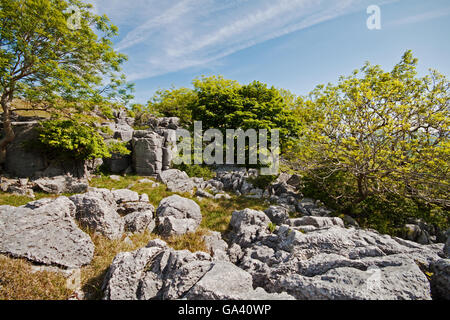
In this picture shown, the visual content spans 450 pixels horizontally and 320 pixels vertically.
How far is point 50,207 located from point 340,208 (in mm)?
13180

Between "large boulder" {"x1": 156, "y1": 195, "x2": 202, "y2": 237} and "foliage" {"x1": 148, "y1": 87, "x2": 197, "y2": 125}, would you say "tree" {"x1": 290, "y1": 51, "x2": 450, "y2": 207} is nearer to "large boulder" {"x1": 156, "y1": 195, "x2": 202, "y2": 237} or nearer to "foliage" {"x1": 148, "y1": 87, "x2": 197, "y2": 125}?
"large boulder" {"x1": 156, "y1": 195, "x2": 202, "y2": 237}

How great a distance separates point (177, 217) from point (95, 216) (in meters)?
2.87

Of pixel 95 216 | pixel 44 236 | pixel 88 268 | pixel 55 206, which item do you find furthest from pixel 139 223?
pixel 44 236

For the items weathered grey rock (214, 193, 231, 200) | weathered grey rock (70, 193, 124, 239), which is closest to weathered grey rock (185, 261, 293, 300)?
weathered grey rock (70, 193, 124, 239)

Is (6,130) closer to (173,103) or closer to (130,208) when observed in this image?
(130,208)

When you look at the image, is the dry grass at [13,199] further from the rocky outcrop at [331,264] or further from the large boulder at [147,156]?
the rocky outcrop at [331,264]

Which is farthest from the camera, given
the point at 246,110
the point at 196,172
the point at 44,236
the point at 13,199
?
the point at 246,110

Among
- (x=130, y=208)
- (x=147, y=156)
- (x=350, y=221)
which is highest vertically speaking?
(x=147, y=156)

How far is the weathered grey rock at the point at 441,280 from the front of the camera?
313cm

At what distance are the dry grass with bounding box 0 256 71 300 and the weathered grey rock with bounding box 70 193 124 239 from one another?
1722mm

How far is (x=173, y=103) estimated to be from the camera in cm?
A: 3155

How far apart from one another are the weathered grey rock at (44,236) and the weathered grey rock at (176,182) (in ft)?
22.8

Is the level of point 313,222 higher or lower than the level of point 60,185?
lower

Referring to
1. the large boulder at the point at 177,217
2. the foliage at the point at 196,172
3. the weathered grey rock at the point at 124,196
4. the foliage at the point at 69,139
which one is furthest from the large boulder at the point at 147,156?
the large boulder at the point at 177,217
